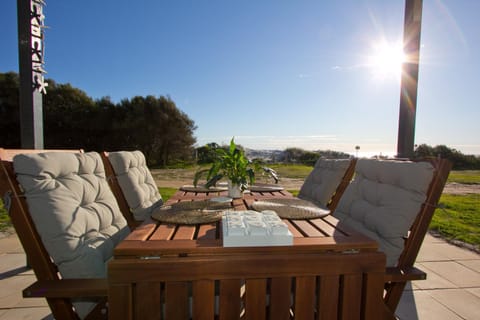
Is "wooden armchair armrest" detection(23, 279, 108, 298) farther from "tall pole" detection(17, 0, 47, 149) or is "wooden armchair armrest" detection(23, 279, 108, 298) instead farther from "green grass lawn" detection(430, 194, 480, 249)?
"green grass lawn" detection(430, 194, 480, 249)

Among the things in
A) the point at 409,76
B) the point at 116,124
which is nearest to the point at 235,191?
the point at 409,76

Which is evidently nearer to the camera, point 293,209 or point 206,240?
point 206,240

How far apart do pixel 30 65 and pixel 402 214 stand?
3043mm

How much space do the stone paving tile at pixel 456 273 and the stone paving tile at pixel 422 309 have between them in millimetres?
373

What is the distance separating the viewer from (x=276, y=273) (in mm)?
890

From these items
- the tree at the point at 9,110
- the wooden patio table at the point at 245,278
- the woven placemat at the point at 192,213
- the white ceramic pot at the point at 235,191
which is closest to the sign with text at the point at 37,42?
the woven placemat at the point at 192,213

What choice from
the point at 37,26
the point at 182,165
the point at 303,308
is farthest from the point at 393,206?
the point at 182,165

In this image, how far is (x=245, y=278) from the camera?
2.90 ft

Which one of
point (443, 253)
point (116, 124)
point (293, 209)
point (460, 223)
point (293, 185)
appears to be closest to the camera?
point (293, 209)

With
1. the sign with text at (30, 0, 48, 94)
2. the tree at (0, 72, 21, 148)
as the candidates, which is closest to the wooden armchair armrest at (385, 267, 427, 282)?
the sign with text at (30, 0, 48, 94)

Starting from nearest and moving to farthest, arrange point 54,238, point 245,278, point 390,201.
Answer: point 245,278
point 54,238
point 390,201

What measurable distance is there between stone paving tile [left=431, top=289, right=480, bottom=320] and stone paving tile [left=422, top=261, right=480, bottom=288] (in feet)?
0.47

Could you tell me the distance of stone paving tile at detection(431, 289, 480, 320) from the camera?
158cm

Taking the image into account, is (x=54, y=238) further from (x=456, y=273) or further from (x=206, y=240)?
(x=456, y=273)
